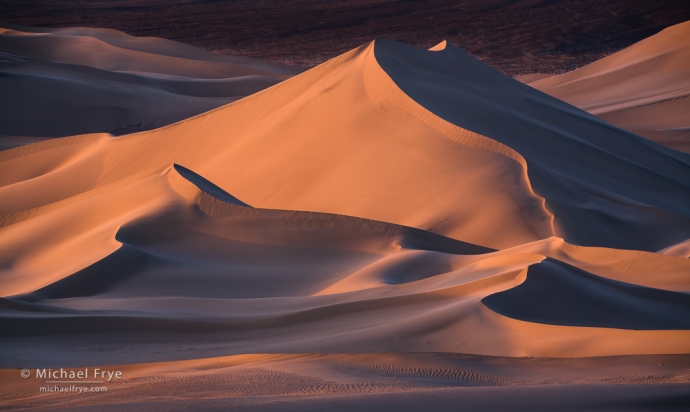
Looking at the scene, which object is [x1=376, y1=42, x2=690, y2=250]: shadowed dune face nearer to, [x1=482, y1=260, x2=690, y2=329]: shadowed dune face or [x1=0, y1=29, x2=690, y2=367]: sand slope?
[x1=0, y1=29, x2=690, y2=367]: sand slope

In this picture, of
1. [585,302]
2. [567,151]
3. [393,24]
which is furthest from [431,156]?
[393,24]

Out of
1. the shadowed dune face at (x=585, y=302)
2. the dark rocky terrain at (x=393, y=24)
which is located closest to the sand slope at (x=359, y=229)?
the shadowed dune face at (x=585, y=302)

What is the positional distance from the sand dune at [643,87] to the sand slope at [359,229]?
3.20 m

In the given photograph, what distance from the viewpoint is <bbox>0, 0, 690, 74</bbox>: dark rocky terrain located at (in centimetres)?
2412

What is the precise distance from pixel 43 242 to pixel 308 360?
3.73 m

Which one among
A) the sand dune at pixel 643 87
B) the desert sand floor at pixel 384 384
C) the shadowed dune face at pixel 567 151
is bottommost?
the sand dune at pixel 643 87

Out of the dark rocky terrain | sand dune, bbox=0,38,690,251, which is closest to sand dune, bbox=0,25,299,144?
sand dune, bbox=0,38,690,251

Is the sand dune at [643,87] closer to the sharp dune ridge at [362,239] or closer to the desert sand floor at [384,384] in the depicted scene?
the sharp dune ridge at [362,239]

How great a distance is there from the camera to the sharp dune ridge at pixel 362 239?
3.17m

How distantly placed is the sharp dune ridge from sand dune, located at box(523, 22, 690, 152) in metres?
2.97

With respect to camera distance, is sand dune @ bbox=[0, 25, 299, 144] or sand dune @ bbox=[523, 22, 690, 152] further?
sand dune @ bbox=[0, 25, 299, 144]

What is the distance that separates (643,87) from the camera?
14.3 metres

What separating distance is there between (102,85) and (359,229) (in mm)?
10061

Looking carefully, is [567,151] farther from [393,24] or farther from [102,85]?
[393,24]
